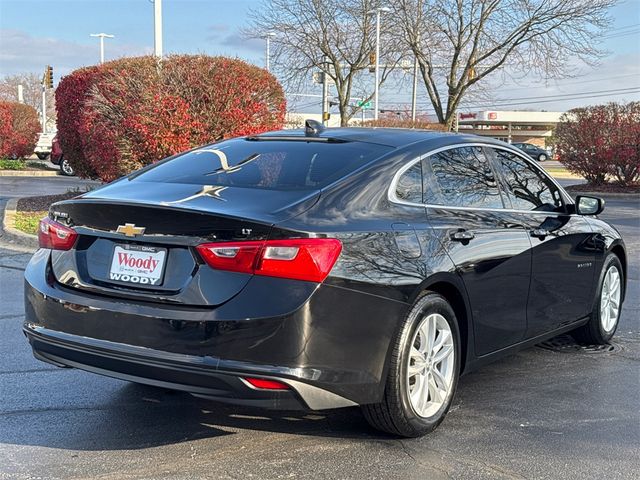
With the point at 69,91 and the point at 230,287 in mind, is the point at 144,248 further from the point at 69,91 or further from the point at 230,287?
the point at 69,91

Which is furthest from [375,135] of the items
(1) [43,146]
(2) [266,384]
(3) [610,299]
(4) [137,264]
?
(1) [43,146]

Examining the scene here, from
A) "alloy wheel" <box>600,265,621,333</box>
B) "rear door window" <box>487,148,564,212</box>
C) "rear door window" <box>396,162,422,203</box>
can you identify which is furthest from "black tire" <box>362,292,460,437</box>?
"alloy wheel" <box>600,265,621,333</box>

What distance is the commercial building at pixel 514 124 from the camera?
99.8 m


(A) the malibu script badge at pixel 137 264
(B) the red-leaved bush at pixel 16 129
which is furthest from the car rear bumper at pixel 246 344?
(B) the red-leaved bush at pixel 16 129

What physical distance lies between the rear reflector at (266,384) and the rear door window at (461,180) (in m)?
1.39

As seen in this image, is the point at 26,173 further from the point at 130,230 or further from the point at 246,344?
the point at 246,344

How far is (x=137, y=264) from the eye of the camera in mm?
3410

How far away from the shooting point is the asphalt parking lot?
136 inches

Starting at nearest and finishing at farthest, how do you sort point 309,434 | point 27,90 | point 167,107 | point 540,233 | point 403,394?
point 403,394 → point 309,434 → point 540,233 → point 167,107 → point 27,90

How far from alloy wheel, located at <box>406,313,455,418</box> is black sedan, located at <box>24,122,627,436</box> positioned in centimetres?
1

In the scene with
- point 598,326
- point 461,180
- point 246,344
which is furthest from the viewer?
point 598,326

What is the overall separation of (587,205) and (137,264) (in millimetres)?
3491

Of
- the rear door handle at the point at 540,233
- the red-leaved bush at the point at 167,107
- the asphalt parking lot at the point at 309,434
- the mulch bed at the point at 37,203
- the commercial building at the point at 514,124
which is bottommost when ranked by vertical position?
the asphalt parking lot at the point at 309,434

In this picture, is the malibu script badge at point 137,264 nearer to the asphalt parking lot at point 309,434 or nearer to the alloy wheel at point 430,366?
the asphalt parking lot at point 309,434
